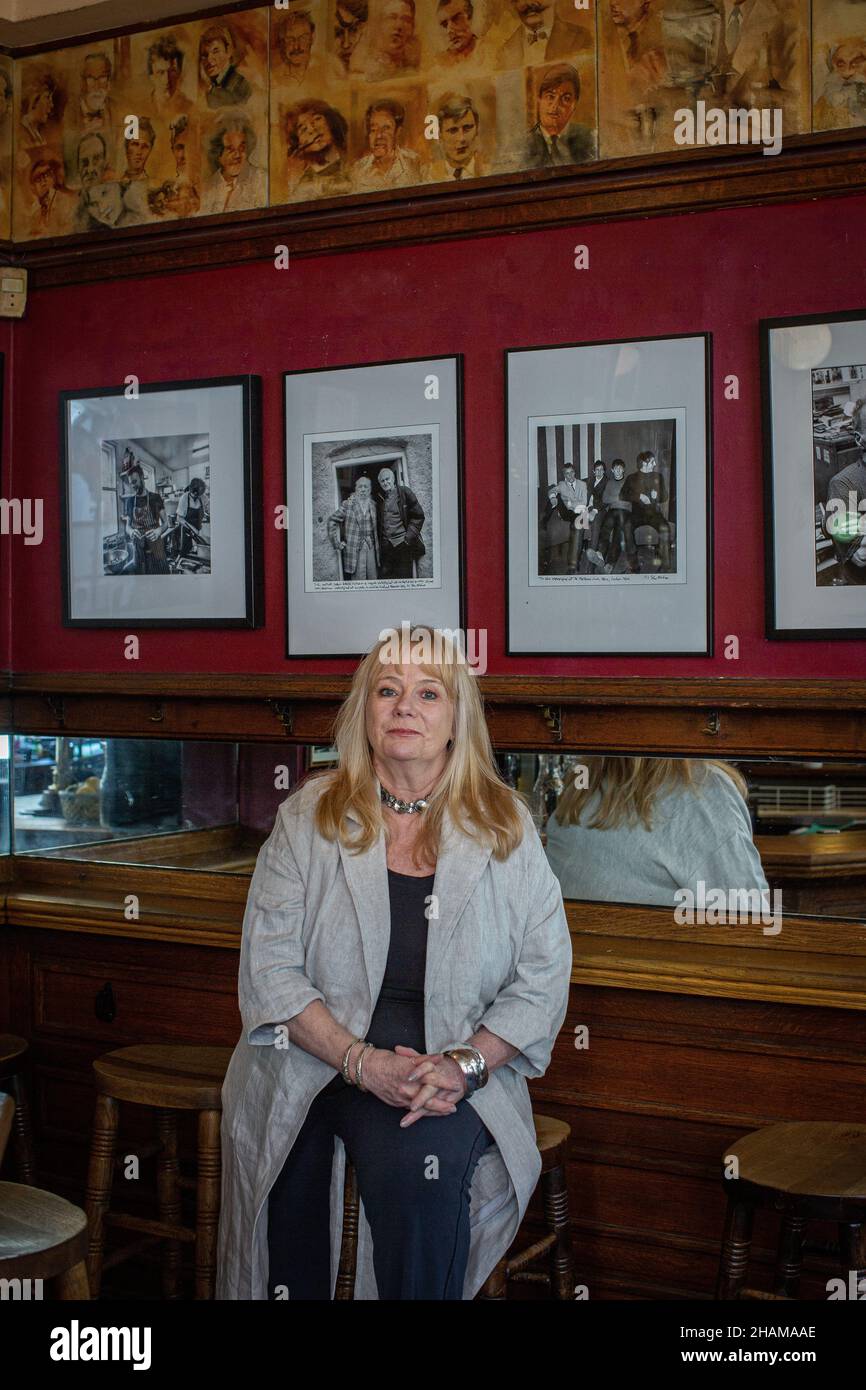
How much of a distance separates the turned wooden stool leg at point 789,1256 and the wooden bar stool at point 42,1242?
1.39 m

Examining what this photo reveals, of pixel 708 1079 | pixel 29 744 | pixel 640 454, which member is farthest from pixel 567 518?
pixel 29 744

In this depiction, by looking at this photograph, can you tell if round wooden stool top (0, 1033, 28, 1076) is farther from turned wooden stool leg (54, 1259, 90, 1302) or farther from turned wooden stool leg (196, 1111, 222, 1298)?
turned wooden stool leg (54, 1259, 90, 1302)

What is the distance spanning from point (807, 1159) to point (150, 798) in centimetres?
239

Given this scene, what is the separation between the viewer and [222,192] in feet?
14.1

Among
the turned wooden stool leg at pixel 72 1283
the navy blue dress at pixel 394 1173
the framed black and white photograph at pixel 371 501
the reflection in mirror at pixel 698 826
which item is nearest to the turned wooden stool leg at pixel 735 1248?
the navy blue dress at pixel 394 1173

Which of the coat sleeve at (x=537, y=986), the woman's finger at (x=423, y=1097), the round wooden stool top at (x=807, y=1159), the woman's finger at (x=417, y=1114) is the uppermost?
the coat sleeve at (x=537, y=986)

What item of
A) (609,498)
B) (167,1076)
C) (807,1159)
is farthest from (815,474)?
(167,1076)

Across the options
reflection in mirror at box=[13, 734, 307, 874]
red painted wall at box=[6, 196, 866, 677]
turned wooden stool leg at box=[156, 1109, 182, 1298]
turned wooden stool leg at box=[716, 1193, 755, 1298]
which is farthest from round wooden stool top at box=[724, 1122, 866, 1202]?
reflection in mirror at box=[13, 734, 307, 874]

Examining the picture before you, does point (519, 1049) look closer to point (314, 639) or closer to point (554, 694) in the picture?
point (554, 694)

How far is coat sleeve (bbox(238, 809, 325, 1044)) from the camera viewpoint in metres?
2.94

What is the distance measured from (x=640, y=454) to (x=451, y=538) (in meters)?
0.58

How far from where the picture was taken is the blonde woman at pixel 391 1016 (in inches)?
110

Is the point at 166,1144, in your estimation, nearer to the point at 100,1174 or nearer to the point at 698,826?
the point at 100,1174

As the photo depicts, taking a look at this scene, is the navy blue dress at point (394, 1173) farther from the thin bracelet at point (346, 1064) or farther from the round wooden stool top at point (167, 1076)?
the round wooden stool top at point (167, 1076)
